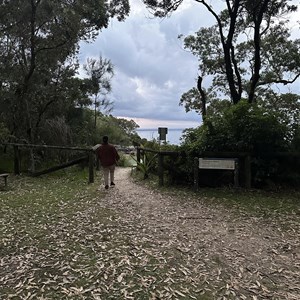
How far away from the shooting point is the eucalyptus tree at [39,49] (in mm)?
12781

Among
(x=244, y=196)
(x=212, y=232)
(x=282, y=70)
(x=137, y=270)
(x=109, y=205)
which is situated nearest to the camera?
(x=137, y=270)

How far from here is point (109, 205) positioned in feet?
24.0

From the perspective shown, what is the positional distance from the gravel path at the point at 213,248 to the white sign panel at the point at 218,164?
134cm

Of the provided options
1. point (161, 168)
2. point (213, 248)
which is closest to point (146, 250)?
point (213, 248)

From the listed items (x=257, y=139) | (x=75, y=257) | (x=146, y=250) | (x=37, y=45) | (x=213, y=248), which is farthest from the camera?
(x=37, y=45)

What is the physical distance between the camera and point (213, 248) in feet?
15.2

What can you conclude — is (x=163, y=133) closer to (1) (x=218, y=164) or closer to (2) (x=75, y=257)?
(1) (x=218, y=164)

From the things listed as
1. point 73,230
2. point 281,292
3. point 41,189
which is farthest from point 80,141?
point 281,292

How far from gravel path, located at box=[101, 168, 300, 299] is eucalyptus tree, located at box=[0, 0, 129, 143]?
8.92 meters

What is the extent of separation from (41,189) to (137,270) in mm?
6450

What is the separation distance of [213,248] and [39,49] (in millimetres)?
11773

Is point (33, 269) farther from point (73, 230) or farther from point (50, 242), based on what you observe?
point (73, 230)

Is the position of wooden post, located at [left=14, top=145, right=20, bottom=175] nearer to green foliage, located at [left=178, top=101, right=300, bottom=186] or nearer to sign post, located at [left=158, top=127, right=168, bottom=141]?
sign post, located at [left=158, top=127, right=168, bottom=141]

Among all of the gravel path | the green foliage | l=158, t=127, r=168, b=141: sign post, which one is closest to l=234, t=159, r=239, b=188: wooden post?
the green foliage
